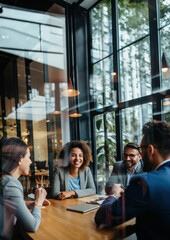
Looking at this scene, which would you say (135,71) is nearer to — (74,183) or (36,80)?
(74,183)

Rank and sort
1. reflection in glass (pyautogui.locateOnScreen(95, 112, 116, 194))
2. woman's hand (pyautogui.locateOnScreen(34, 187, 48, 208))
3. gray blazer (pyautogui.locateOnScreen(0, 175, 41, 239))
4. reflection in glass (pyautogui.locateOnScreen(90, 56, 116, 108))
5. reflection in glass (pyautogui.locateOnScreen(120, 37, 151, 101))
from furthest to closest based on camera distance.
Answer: reflection in glass (pyautogui.locateOnScreen(90, 56, 116, 108))
reflection in glass (pyautogui.locateOnScreen(95, 112, 116, 194))
reflection in glass (pyautogui.locateOnScreen(120, 37, 151, 101))
woman's hand (pyautogui.locateOnScreen(34, 187, 48, 208))
gray blazer (pyautogui.locateOnScreen(0, 175, 41, 239))

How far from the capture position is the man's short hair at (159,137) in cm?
120

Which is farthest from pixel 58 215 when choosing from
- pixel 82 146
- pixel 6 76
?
pixel 6 76

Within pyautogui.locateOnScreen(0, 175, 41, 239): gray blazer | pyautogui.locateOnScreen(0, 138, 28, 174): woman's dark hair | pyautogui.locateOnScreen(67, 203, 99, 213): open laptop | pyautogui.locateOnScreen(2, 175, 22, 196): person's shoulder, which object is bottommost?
pyautogui.locateOnScreen(67, 203, 99, 213): open laptop

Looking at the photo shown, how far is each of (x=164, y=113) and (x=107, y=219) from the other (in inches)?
51.9

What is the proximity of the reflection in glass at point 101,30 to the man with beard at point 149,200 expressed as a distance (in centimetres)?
261

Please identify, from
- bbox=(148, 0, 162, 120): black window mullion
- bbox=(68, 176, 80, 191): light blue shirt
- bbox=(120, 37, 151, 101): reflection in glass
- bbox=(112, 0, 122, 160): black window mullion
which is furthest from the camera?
bbox=(112, 0, 122, 160): black window mullion

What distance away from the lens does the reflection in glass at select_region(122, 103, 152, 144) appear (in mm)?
2488

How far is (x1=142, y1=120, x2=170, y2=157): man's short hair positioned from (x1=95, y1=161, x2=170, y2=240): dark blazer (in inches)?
4.0

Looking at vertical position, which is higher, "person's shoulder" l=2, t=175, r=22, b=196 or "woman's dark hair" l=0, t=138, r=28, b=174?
"woman's dark hair" l=0, t=138, r=28, b=174

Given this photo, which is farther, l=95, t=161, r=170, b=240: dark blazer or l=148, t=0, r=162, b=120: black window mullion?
l=148, t=0, r=162, b=120: black window mullion

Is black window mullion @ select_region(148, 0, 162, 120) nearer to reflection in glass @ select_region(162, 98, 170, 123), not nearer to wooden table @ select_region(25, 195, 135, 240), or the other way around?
reflection in glass @ select_region(162, 98, 170, 123)

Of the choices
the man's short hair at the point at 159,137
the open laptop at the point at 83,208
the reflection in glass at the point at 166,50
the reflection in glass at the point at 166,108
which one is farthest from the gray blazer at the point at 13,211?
the reflection in glass at the point at 166,50

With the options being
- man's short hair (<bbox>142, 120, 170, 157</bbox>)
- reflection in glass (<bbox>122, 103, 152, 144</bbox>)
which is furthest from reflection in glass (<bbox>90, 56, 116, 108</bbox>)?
man's short hair (<bbox>142, 120, 170, 157</bbox>)
